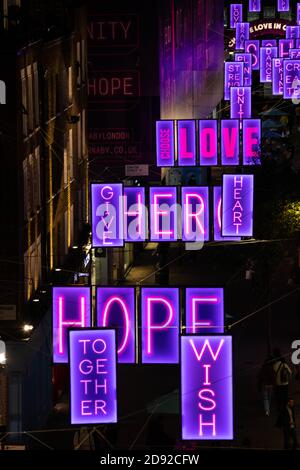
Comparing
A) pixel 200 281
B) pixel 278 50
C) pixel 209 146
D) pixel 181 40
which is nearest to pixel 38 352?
pixel 209 146

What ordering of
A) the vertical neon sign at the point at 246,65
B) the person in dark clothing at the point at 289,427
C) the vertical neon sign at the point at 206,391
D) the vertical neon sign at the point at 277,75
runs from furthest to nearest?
1. the vertical neon sign at the point at 246,65
2. the vertical neon sign at the point at 277,75
3. the person in dark clothing at the point at 289,427
4. the vertical neon sign at the point at 206,391

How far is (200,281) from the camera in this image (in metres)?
39.4

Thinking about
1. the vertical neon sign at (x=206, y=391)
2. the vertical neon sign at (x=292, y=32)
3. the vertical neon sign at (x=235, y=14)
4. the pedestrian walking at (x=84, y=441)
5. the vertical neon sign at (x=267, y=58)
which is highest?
the vertical neon sign at (x=235, y=14)

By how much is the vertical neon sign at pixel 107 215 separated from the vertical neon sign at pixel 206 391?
317 inches

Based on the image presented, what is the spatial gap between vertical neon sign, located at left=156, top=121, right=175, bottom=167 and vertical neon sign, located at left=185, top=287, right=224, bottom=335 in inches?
573

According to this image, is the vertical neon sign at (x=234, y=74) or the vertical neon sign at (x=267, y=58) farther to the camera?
the vertical neon sign at (x=267, y=58)

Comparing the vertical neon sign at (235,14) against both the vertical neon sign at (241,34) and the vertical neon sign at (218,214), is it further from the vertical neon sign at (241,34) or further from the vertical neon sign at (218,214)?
the vertical neon sign at (218,214)

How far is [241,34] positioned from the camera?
281 ft

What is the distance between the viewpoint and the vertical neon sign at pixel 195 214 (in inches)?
962

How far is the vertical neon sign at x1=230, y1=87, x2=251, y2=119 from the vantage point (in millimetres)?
53487

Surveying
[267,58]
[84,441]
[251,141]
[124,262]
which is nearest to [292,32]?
[267,58]

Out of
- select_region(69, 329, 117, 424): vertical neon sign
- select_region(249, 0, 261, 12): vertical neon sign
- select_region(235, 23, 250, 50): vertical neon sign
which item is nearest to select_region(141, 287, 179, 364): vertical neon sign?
select_region(69, 329, 117, 424): vertical neon sign

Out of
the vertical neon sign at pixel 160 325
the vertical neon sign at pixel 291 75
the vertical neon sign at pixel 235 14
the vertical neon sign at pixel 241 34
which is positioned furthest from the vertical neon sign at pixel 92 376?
the vertical neon sign at pixel 235 14

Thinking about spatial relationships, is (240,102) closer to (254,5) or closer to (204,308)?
(204,308)
